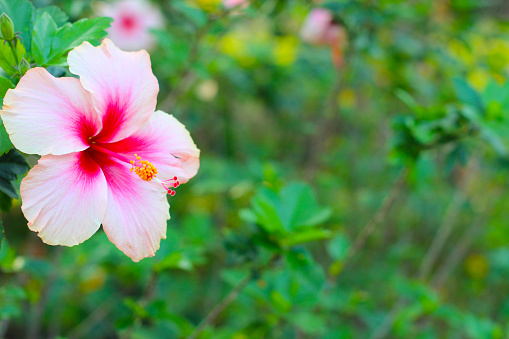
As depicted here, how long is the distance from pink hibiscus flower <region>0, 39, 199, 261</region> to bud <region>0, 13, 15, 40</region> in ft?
0.28

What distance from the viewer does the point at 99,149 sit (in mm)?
698

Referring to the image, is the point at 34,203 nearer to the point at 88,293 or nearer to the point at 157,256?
the point at 157,256

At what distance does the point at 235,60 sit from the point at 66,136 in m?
1.51

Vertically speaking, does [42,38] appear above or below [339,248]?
above

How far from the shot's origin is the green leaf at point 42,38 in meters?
0.65

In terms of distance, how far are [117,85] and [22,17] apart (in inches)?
8.3

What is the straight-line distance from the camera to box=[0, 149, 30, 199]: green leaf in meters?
0.65

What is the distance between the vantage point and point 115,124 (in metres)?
0.70

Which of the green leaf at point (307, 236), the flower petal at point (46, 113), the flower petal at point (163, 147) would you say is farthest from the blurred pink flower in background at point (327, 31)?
the flower petal at point (46, 113)

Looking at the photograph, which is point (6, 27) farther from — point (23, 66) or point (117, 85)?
point (117, 85)

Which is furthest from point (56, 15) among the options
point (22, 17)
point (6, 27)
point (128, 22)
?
point (128, 22)

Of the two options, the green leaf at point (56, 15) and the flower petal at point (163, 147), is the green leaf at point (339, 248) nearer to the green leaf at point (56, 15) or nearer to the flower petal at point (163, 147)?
the flower petal at point (163, 147)

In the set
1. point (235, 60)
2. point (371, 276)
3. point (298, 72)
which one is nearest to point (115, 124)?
point (235, 60)

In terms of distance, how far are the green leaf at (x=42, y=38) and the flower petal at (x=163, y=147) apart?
16 cm
